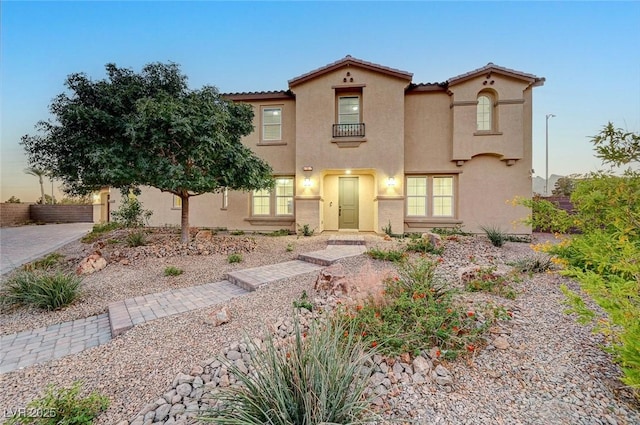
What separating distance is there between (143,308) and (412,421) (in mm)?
4137

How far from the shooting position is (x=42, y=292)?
4.36m

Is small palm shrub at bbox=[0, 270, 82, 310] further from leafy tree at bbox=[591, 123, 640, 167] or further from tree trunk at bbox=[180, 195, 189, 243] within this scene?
leafy tree at bbox=[591, 123, 640, 167]

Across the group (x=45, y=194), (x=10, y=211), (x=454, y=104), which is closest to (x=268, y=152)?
(x=454, y=104)

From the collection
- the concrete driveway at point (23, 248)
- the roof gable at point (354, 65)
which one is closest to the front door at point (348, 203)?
the roof gable at point (354, 65)

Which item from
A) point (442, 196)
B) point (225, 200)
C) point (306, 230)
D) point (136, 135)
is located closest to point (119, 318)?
point (136, 135)

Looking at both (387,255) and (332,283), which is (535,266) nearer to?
(387,255)

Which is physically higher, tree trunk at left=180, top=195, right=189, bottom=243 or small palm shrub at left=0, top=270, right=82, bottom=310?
tree trunk at left=180, top=195, right=189, bottom=243

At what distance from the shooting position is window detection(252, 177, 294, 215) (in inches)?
457

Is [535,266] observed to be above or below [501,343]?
above

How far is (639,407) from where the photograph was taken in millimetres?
1922

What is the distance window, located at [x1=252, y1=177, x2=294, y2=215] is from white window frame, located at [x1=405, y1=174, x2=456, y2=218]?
5.18m

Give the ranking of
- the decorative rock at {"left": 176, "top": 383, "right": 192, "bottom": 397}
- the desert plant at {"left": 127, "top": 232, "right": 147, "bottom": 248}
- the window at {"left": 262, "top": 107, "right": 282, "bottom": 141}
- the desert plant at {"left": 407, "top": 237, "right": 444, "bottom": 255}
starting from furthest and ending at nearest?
the window at {"left": 262, "top": 107, "right": 282, "bottom": 141}
the desert plant at {"left": 127, "top": 232, "right": 147, "bottom": 248}
the desert plant at {"left": 407, "top": 237, "right": 444, "bottom": 255}
the decorative rock at {"left": 176, "top": 383, "right": 192, "bottom": 397}

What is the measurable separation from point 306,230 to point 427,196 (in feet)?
17.6

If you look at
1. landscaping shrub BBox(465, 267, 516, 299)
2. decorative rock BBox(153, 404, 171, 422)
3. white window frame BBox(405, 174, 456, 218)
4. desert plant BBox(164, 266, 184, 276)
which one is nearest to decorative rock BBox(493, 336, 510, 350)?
landscaping shrub BBox(465, 267, 516, 299)
